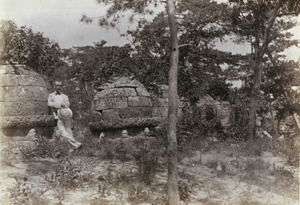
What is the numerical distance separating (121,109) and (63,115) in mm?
Result: 1984

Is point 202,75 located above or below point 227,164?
above

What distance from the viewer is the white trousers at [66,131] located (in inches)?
312

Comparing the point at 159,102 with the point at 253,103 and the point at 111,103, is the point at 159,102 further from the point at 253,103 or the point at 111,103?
the point at 253,103

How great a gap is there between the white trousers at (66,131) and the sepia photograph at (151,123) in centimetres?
3

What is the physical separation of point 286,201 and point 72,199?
4.17 m

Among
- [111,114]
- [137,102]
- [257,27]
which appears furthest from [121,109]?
[257,27]

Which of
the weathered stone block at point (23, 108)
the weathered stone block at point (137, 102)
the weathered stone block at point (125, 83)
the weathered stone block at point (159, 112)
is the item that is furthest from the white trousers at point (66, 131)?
the weathered stone block at point (159, 112)

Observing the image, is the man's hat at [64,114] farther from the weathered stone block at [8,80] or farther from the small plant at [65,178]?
the small plant at [65,178]

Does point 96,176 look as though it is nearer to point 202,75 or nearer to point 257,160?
point 257,160

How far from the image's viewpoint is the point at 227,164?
8.02 meters

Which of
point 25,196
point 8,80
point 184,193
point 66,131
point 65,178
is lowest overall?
point 184,193

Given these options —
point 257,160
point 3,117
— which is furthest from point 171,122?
point 3,117

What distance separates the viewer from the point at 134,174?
21.9 ft

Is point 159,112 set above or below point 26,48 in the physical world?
below
